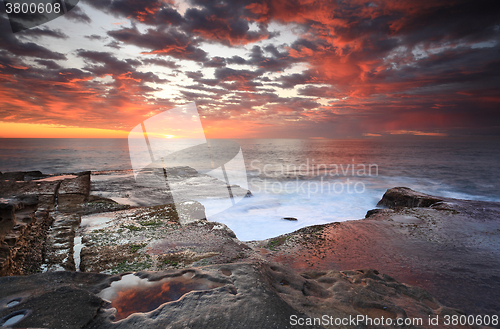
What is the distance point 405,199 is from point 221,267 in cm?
989

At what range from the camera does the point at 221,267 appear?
3.21 m

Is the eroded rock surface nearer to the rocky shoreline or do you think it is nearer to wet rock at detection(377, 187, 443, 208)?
the rocky shoreline

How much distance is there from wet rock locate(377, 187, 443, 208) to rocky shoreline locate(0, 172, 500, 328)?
163cm

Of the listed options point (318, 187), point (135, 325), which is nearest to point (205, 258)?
point (135, 325)

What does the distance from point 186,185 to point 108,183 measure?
3.77 m

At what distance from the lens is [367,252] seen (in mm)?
5293

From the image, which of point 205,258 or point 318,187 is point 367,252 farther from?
point 318,187

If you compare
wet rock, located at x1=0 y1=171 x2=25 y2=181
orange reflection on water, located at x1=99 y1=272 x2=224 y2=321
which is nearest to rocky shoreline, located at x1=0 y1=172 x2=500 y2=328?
orange reflection on water, located at x1=99 y1=272 x2=224 y2=321

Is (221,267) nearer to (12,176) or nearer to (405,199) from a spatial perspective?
(405,199)

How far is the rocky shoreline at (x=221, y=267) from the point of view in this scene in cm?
227

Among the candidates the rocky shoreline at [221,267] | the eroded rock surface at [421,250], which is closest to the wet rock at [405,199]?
the eroded rock surface at [421,250]

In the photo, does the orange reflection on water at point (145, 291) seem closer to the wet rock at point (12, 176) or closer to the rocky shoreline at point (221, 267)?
the rocky shoreline at point (221, 267)

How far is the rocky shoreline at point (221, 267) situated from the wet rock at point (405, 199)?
5.36 ft

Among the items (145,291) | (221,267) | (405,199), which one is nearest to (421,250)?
(221,267)
